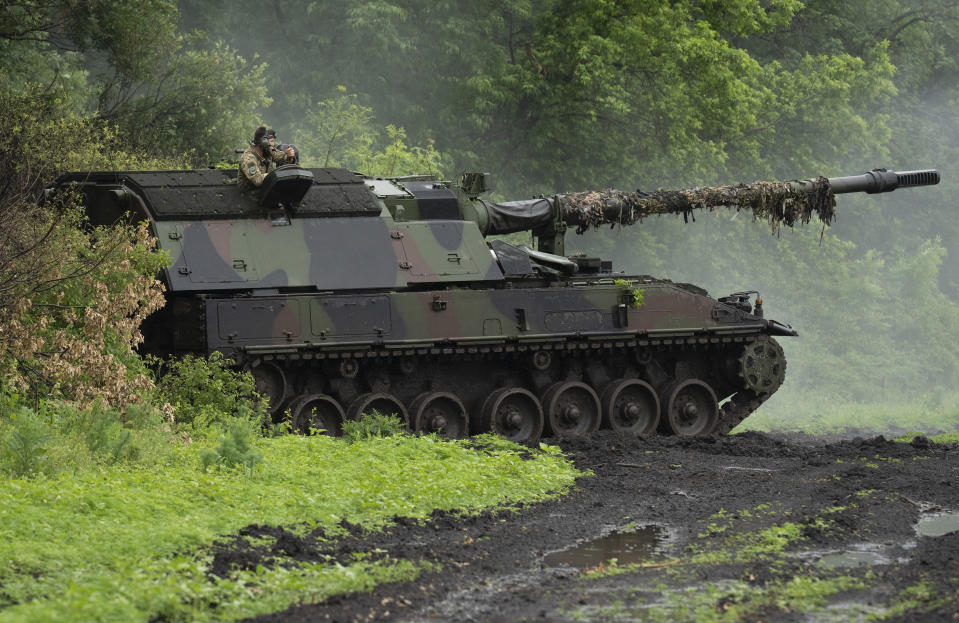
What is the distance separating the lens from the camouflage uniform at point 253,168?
1546 cm

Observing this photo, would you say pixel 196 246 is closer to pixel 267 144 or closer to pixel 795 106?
pixel 267 144

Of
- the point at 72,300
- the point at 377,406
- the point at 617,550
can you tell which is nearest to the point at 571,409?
the point at 377,406

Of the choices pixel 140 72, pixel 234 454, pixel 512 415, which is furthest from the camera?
pixel 140 72

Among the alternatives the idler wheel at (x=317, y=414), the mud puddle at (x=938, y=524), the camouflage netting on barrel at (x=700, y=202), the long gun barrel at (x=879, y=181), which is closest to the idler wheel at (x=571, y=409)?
the camouflage netting on barrel at (x=700, y=202)

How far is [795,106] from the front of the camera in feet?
117

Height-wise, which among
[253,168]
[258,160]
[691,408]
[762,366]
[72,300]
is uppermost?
[258,160]

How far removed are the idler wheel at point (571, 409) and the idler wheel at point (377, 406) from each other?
2.08 m

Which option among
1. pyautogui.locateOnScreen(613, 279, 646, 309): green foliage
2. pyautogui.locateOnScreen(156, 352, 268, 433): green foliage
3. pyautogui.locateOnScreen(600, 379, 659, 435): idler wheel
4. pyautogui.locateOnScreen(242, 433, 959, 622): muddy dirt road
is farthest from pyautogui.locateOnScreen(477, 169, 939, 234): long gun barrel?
pyautogui.locateOnScreen(242, 433, 959, 622): muddy dirt road

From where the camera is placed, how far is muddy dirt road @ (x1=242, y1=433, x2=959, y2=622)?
25.0ft

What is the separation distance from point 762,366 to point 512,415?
12.5ft

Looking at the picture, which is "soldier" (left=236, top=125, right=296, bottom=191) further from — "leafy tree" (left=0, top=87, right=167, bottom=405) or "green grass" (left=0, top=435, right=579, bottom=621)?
"green grass" (left=0, top=435, right=579, bottom=621)

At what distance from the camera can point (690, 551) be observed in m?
9.51

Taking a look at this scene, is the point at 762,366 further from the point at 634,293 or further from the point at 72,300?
the point at 72,300

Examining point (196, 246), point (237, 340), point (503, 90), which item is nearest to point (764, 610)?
point (237, 340)
